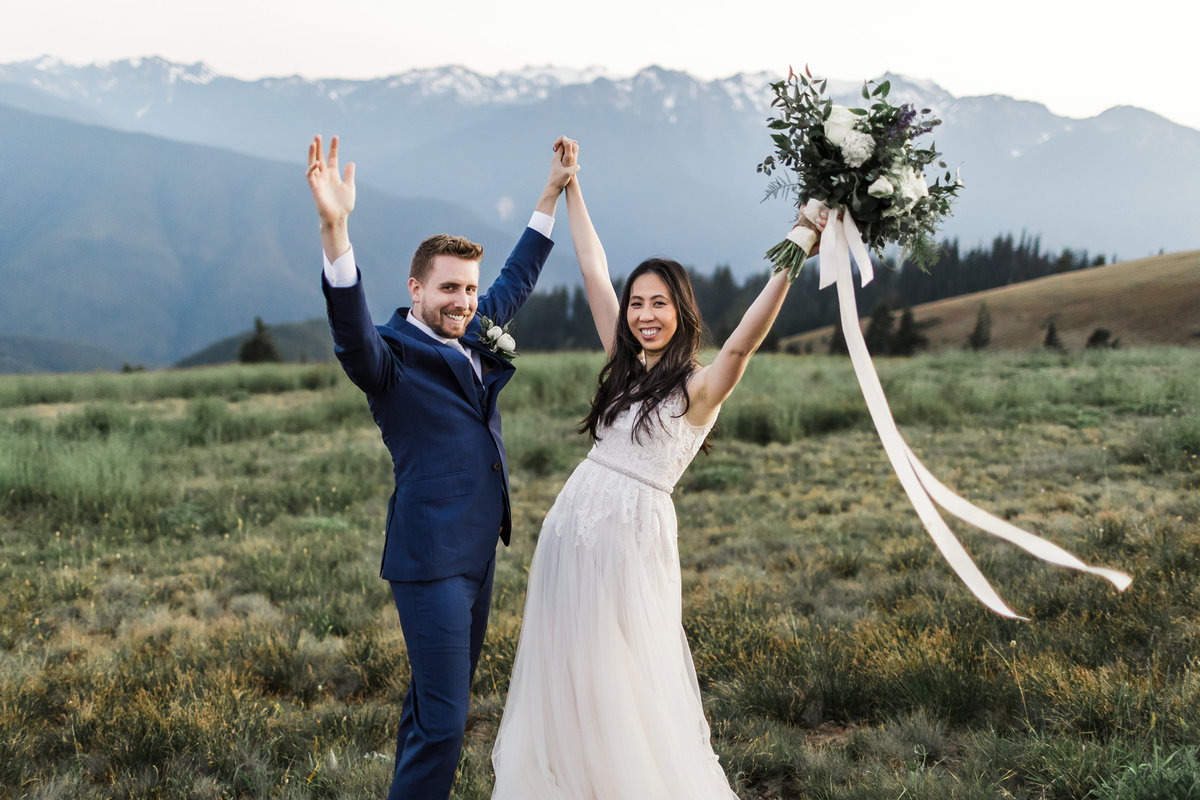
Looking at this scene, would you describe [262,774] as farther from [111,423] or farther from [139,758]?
[111,423]

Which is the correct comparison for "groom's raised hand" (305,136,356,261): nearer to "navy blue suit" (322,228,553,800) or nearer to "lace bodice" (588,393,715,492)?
"navy blue suit" (322,228,553,800)

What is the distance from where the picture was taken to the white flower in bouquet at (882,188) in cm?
243

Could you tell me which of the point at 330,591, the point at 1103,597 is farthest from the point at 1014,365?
the point at 330,591

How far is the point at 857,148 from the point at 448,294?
158 centimetres

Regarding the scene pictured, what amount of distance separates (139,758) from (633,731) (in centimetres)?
270

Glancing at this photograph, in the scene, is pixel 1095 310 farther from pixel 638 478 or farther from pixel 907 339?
pixel 638 478

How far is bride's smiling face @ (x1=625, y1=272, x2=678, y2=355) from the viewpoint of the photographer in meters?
3.12

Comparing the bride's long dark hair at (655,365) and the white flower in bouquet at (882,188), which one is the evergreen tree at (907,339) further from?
the white flower in bouquet at (882,188)

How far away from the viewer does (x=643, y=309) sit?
123 inches

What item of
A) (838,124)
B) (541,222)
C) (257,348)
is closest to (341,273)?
(541,222)

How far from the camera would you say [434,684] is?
2689 millimetres

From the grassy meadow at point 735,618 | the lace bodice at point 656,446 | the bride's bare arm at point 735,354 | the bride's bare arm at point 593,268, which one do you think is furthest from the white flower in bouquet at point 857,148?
the grassy meadow at point 735,618

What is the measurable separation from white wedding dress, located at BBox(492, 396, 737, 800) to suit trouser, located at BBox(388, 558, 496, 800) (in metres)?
0.39

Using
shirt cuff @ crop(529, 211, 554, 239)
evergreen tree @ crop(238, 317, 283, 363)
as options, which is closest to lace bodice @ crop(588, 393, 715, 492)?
shirt cuff @ crop(529, 211, 554, 239)
